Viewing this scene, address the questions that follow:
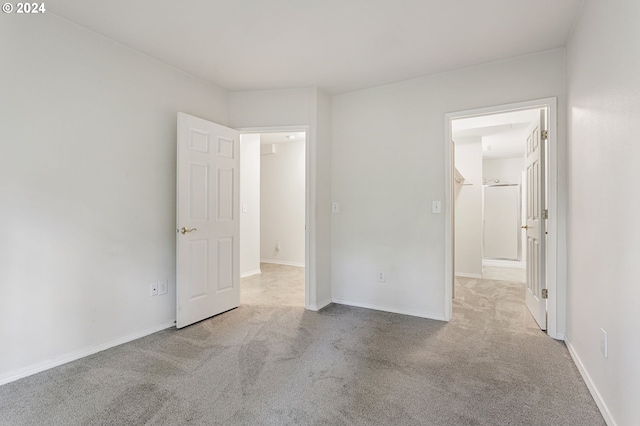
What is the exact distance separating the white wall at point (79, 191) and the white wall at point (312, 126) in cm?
77

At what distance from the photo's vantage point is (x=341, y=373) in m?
2.05

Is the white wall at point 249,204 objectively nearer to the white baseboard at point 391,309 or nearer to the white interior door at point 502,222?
the white baseboard at point 391,309

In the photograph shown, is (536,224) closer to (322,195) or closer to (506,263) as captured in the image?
(322,195)

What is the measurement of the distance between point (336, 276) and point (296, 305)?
563mm

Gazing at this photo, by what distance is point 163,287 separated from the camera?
286 cm

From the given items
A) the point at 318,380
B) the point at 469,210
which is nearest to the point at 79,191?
the point at 318,380

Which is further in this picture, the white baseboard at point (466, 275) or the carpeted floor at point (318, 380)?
the white baseboard at point (466, 275)

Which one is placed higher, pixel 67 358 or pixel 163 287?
pixel 163 287

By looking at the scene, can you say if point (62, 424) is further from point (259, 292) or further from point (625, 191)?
point (625, 191)

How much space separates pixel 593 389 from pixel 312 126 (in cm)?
300

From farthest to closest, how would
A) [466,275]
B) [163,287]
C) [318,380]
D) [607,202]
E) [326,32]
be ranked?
[466,275] < [163,287] < [326,32] < [318,380] < [607,202]

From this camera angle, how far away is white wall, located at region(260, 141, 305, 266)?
6.09 meters

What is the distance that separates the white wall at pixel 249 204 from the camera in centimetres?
516

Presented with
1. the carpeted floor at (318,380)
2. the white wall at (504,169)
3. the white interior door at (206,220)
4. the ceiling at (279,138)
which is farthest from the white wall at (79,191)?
the white wall at (504,169)
